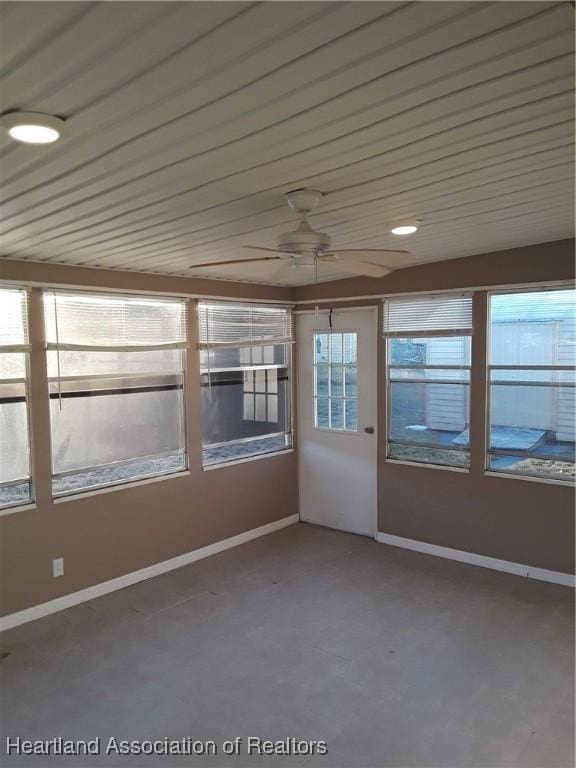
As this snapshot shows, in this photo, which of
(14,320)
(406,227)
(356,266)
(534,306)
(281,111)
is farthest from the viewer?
(534,306)

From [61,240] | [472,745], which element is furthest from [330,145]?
[472,745]

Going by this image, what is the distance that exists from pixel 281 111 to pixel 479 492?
3591 mm

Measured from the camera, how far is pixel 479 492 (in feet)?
14.3

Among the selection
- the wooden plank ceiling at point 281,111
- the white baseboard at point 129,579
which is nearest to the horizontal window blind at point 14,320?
the wooden plank ceiling at point 281,111

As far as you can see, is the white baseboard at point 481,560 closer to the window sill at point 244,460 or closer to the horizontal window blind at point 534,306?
the window sill at point 244,460

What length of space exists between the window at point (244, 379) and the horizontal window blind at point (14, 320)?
1444mm

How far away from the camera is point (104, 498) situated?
4.03 meters

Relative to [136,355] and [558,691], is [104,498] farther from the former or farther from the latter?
[558,691]

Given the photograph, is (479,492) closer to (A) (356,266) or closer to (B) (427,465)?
(B) (427,465)

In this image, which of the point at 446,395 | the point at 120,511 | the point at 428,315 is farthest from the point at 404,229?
the point at 120,511

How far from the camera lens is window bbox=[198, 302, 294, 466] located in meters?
4.77

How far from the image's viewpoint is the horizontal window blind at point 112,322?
3.77 metres

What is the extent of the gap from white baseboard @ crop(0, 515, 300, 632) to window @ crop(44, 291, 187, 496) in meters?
0.73

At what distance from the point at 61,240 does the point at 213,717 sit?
2.62m
